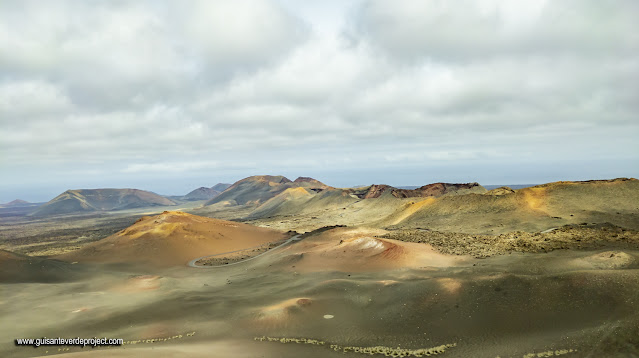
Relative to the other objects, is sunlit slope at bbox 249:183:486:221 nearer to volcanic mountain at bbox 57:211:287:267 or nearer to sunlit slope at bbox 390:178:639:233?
sunlit slope at bbox 390:178:639:233

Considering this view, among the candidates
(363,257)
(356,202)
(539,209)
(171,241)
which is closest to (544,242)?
(363,257)

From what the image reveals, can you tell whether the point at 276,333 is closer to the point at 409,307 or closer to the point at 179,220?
the point at 409,307

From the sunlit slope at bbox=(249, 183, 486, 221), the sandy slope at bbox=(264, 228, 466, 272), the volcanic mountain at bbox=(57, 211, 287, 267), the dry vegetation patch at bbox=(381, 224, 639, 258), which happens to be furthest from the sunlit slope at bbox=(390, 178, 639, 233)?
the volcanic mountain at bbox=(57, 211, 287, 267)

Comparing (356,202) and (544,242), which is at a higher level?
(356,202)

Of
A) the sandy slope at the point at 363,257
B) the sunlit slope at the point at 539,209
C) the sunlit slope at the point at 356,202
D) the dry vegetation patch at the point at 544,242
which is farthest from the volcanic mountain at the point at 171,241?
the dry vegetation patch at the point at 544,242

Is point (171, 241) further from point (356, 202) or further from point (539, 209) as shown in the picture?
point (356, 202)
